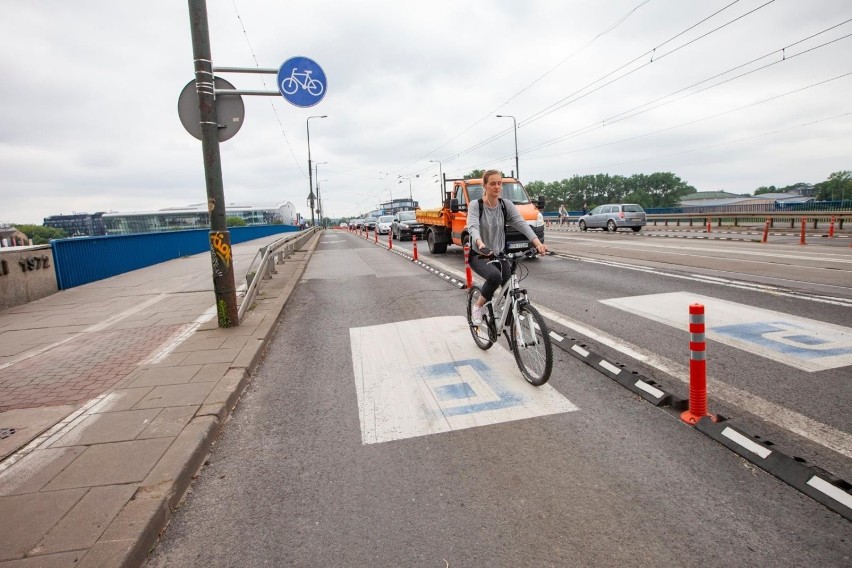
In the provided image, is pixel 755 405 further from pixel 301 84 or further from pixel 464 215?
pixel 464 215

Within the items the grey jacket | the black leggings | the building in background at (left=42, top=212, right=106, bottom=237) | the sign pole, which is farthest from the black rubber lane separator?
the building in background at (left=42, top=212, right=106, bottom=237)

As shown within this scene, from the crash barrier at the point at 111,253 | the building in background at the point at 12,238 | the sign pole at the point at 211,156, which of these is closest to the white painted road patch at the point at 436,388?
the sign pole at the point at 211,156

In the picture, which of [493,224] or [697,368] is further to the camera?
[493,224]

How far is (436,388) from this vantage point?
4227 millimetres

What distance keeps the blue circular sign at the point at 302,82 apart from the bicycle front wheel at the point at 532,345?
15.1 feet

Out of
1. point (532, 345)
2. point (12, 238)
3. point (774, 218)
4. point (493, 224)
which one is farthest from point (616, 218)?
point (12, 238)

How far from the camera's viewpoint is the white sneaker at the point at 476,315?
5.18 meters

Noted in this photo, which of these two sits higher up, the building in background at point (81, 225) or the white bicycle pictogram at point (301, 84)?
the white bicycle pictogram at point (301, 84)

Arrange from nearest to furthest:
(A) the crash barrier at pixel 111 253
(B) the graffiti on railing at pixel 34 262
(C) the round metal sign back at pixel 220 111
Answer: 1. (C) the round metal sign back at pixel 220 111
2. (B) the graffiti on railing at pixel 34 262
3. (A) the crash barrier at pixel 111 253

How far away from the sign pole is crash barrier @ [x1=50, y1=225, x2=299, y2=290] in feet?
1.32

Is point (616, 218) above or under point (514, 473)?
above

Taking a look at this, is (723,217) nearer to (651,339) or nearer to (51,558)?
(651,339)

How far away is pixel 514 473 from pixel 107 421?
121 inches

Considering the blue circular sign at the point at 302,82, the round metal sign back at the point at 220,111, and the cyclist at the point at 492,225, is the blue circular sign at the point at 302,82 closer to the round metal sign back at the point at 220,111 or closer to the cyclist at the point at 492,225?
the round metal sign back at the point at 220,111
